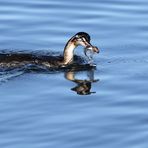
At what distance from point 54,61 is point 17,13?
358 cm

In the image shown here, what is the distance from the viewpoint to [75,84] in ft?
56.5

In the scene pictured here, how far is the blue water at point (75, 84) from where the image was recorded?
1402 centimetres

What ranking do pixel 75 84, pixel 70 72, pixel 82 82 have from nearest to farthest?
pixel 75 84 < pixel 82 82 < pixel 70 72

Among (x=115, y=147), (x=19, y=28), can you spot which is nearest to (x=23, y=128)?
(x=115, y=147)

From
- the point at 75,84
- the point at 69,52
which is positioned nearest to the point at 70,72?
the point at 69,52

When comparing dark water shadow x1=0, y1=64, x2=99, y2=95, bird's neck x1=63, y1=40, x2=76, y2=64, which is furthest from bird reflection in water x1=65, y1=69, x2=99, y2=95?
bird's neck x1=63, y1=40, x2=76, y2=64

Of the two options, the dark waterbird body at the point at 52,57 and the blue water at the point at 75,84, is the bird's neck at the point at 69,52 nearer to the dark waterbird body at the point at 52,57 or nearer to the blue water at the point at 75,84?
the dark waterbird body at the point at 52,57

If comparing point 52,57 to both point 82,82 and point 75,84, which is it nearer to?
point 82,82

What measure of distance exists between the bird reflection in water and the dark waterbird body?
1.56 feet

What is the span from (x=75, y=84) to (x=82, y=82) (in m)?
0.23

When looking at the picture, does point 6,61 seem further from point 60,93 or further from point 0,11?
point 0,11

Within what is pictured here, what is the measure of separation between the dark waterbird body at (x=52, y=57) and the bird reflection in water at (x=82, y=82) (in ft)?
1.56

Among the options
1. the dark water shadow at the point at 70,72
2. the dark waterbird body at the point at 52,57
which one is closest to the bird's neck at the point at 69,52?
the dark waterbird body at the point at 52,57

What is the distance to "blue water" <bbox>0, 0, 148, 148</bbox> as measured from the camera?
1402cm
